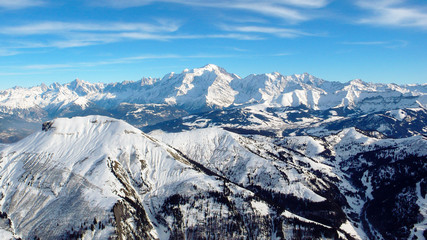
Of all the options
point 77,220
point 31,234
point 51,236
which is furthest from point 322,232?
point 31,234

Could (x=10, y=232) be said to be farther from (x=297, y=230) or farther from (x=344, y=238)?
(x=344, y=238)

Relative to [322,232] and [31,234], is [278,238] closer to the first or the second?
[322,232]

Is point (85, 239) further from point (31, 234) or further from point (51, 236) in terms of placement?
point (31, 234)

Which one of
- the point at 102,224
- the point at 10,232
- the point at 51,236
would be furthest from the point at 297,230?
the point at 10,232

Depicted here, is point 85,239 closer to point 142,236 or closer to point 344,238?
point 142,236

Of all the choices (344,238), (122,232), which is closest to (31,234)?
(122,232)

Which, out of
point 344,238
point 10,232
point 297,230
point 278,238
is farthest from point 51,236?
point 344,238
